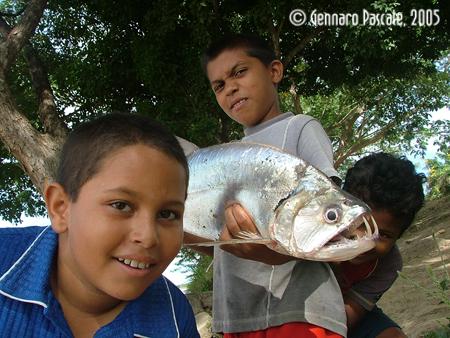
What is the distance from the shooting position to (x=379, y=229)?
2230 mm

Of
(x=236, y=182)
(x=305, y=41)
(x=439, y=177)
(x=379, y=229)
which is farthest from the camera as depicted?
Answer: (x=439, y=177)

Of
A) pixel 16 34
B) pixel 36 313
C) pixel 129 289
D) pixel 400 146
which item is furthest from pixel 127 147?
pixel 400 146

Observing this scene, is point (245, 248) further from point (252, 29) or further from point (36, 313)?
point (252, 29)

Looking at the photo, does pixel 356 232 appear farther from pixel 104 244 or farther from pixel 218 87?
pixel 218 87

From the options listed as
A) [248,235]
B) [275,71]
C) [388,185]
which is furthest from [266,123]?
[248,235]

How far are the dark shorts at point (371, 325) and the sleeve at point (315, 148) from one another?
920 millimetres

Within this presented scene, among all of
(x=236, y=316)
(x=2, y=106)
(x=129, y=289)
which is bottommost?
(x=236, y=316)

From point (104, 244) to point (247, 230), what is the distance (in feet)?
1.90

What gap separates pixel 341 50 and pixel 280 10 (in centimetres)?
225

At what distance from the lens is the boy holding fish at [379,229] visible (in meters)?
2.24

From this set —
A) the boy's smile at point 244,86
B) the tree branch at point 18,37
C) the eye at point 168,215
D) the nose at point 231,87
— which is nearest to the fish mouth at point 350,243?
the eye at point 168,215

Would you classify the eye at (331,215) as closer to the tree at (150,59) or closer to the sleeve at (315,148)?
the sleeve at (315,148)

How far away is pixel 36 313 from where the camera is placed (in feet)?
5.15

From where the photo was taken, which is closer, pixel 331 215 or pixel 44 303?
pixel 44 303
